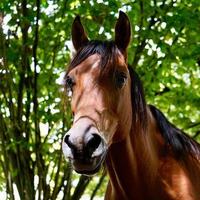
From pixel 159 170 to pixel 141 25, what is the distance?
330 cm

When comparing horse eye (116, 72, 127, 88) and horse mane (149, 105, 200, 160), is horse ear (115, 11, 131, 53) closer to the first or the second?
horse eye (116, 72, 127, 88)

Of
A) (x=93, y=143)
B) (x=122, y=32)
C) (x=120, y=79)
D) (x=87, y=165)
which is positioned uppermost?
(x=122, y=32)

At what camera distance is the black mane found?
12.2 ft

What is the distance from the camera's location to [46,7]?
268 inches

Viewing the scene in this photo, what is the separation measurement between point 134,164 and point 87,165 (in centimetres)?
82

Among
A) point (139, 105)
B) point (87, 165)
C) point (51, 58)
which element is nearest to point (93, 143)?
point (87, 165)

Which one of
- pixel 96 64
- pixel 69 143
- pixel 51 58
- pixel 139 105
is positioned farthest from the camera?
pixel 51 58

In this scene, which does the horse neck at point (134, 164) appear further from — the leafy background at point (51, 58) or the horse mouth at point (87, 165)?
the leafy background at point (51, 58)

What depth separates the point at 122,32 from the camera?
394 centimetres

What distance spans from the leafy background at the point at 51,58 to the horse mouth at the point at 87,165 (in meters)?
3.26

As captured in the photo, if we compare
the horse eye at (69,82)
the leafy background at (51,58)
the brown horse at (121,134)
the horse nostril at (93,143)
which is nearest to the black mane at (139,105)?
the brown horse at (121,134)

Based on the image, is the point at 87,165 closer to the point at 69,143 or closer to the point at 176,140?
the point at 69,143

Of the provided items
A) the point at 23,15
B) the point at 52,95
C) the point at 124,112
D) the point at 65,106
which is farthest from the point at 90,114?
the point at 52,95

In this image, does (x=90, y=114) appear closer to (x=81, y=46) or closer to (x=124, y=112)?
(x=124, y=112)
